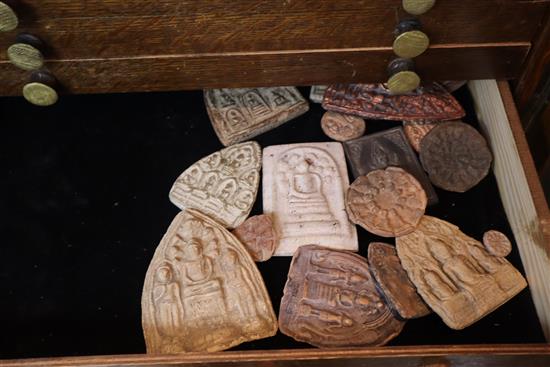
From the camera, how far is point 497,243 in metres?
1.18

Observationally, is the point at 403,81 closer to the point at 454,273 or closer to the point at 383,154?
the point at 383,154

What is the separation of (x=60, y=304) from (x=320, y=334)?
21.4 inches

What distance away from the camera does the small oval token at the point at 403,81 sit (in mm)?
1093

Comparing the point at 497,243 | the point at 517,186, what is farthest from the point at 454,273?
the point at 517,186

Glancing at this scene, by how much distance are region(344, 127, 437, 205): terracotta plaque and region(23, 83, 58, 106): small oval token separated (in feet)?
2.17

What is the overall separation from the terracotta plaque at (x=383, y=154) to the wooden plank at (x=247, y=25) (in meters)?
0.28

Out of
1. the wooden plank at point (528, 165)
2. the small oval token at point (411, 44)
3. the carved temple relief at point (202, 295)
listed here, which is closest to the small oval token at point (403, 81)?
the small oval token at point (411, 44)

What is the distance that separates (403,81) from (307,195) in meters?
0.33

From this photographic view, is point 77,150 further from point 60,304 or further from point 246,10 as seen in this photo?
point 246,10

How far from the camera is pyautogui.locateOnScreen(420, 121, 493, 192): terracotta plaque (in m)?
1.27

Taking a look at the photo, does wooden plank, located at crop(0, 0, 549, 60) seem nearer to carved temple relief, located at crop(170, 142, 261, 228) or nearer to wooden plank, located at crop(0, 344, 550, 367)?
carved temple relief, located at crop(170, 142, 261, 228)

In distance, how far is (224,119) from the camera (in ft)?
4.46

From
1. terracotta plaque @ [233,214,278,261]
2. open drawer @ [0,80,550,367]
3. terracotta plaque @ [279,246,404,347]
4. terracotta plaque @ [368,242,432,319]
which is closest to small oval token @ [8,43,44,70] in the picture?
open drawer @ [0,80,550,367]

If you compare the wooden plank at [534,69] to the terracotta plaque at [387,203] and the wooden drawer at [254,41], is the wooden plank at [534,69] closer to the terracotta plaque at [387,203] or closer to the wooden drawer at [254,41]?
the wooden drawer at [254,41]
